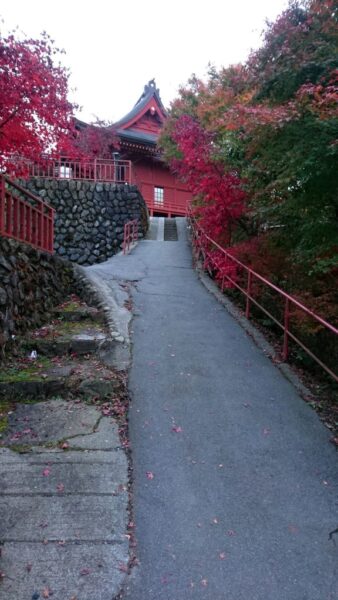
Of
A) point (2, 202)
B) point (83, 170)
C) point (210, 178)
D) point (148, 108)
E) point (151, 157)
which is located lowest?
point (2, 202)

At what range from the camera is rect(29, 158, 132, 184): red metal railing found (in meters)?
18.7

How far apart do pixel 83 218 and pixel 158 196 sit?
1015cm

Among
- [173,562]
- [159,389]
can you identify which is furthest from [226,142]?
[173,562]

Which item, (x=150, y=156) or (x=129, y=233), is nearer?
(x=129, y=233)

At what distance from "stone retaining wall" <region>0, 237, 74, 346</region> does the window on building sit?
1855 cm

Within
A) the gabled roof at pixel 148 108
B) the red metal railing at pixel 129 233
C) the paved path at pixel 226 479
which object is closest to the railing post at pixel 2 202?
the paved path at pixel 226 479

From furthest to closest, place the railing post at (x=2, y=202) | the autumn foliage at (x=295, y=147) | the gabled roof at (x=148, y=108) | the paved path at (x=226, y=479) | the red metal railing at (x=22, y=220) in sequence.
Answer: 1. the gabled roof at (x=148, y=108)
2. the red metal railing at (x=22, y=220)
3. the railing post at (x=2, y=202)
4. the autumn foliage at (x=295, y=147)
5. the paved path at (x=226, y=479)

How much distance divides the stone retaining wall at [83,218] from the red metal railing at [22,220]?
8606mm

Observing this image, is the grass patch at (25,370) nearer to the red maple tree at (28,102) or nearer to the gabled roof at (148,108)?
the red maple tree at (28,102)

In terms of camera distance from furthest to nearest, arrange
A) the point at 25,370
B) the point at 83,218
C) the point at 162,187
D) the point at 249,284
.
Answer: the point at 162,187, the point at 83,218, the point at 249,284, the point at 25,370

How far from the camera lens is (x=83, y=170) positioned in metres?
19.3

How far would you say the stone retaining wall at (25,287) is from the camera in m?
6.55

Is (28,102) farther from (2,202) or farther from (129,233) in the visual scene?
(129,233)

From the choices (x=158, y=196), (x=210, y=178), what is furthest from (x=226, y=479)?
(x=158, y=196)
